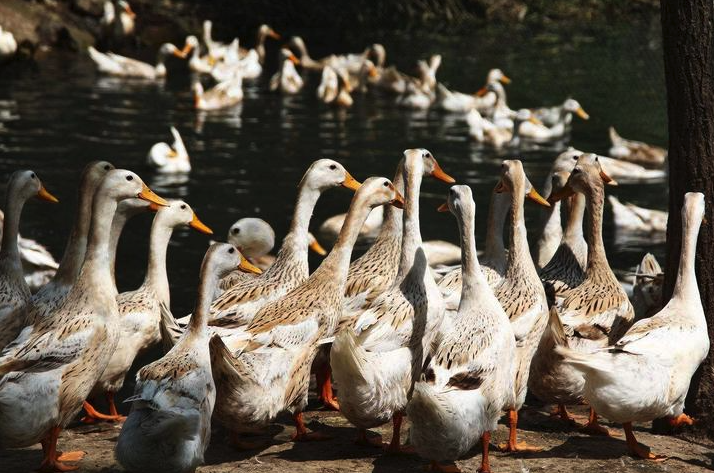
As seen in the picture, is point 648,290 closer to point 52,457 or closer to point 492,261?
point 492,261

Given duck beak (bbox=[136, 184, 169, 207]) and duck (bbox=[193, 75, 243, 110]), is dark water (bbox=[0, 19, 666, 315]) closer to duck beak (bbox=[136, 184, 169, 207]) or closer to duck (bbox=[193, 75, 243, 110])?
duck (bbox=[193, 75, 243, 110])

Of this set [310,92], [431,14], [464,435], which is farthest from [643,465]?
[431,14]

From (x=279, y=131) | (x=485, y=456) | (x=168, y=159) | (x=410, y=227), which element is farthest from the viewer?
(x=279, y=131)

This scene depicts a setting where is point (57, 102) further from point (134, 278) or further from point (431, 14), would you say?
point (431, 14)

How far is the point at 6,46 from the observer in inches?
1052

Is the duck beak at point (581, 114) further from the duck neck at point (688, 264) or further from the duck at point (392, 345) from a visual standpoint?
the duck neck at point (688, 264)

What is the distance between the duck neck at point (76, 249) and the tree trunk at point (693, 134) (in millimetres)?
4224

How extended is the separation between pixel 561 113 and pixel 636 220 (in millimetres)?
7292

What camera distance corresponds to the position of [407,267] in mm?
7828

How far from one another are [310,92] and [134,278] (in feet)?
50.8

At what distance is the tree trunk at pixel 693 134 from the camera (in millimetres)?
7434

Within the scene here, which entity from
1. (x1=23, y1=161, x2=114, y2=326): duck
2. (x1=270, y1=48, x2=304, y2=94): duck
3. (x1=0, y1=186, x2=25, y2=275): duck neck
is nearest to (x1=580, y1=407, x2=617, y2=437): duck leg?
(x1=23, y1=161, x2=114, y2=326): duck

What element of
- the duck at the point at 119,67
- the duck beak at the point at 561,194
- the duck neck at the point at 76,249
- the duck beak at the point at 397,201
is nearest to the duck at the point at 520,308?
the duck beak at the point at 397,201

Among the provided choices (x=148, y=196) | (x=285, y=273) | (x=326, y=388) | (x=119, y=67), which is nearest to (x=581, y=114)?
(x=119, y=67)
